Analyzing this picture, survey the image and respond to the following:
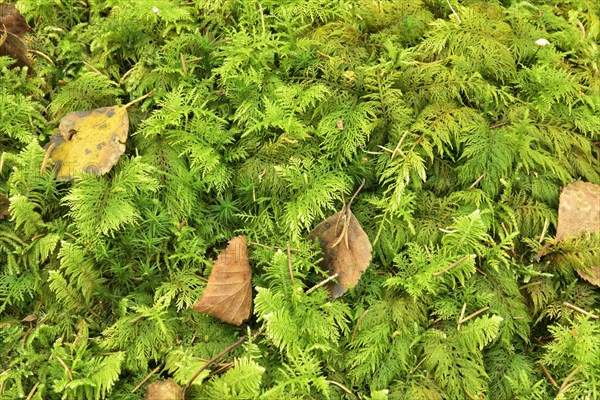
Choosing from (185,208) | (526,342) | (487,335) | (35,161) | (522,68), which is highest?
(522,68)

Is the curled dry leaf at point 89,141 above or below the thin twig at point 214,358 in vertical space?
above

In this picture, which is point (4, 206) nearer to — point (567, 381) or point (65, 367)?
point (65, 367)

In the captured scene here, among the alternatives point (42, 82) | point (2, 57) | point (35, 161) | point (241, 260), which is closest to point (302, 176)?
point (241, 260)

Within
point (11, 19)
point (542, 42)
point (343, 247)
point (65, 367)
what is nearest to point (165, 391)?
point (65, 367)

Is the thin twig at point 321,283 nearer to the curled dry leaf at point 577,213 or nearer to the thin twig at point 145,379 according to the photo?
the thin twig at point 145,379

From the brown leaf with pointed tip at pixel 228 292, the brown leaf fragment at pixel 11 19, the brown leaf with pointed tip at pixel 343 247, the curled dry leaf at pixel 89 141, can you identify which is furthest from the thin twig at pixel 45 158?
the brown leaf with pointed tip at pixel 343 247

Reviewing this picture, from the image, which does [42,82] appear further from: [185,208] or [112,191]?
[185,208]
